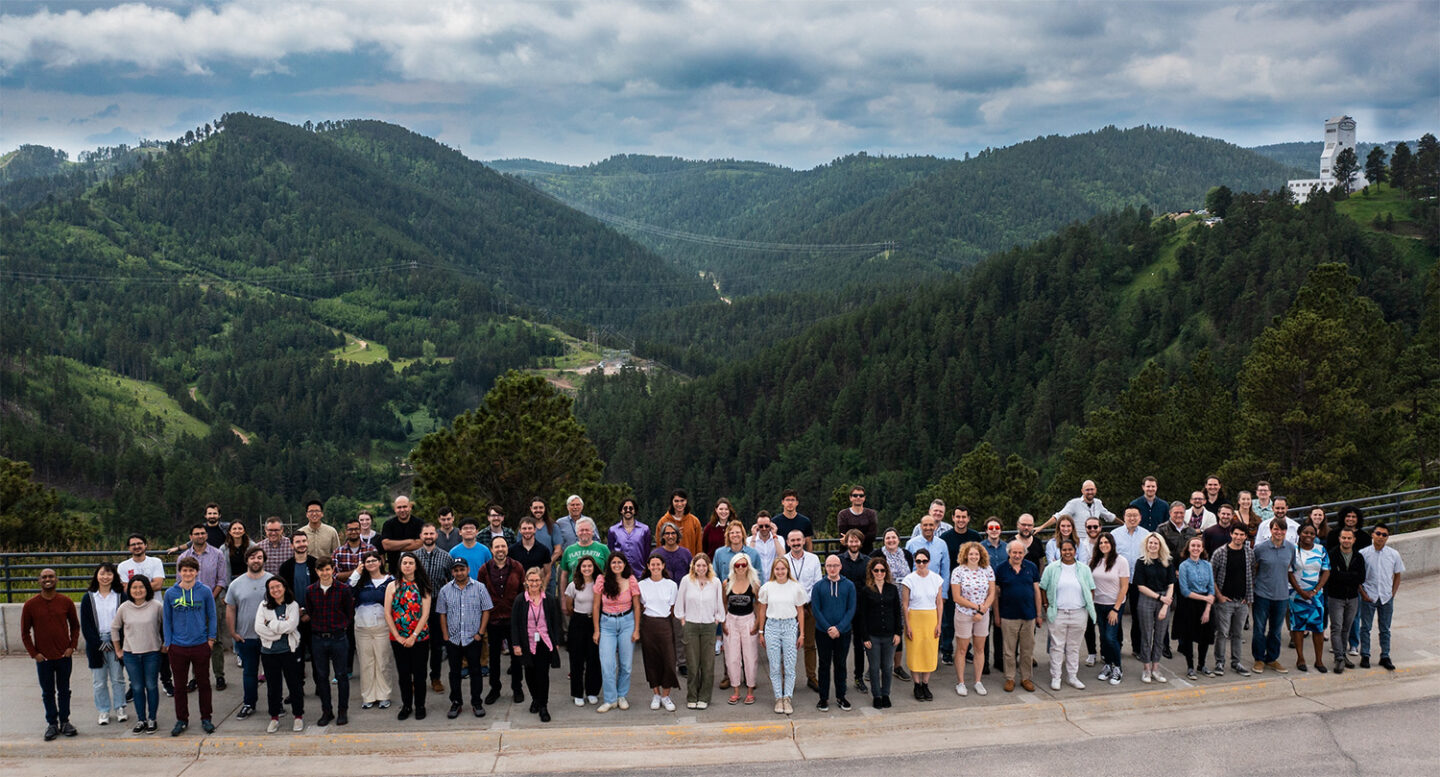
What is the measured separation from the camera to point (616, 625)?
35.1 feet

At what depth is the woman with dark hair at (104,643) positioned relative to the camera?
10102mm

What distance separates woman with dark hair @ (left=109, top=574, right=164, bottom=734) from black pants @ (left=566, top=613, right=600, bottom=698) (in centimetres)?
418

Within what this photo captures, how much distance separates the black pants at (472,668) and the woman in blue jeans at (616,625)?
4.11ft

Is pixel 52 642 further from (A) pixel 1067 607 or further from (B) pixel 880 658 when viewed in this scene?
(A) pixel 1067 607

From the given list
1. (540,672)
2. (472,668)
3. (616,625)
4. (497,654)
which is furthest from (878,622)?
(472,668)

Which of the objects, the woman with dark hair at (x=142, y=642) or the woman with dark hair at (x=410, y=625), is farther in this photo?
the woman with dark hair at (x=410, y=625)

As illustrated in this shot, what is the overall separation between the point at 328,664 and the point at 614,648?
294 centimetres

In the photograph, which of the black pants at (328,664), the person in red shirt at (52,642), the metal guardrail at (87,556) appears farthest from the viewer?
the metal guardrail at (87,556)

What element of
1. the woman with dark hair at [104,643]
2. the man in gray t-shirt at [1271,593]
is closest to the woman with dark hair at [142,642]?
the woman with dark hair at [104,643]

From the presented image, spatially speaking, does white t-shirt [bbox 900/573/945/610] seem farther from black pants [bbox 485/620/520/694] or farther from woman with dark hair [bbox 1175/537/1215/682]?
black pants [bbox 485/620/520/694]

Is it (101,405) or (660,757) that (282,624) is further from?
(101,405)

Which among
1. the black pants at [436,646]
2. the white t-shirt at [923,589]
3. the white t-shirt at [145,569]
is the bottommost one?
the black pants at [436,646]

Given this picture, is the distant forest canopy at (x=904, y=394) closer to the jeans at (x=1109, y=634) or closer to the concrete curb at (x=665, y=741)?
the jeans at (x=1109, y=634)

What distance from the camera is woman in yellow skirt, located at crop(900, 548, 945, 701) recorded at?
10.9m
